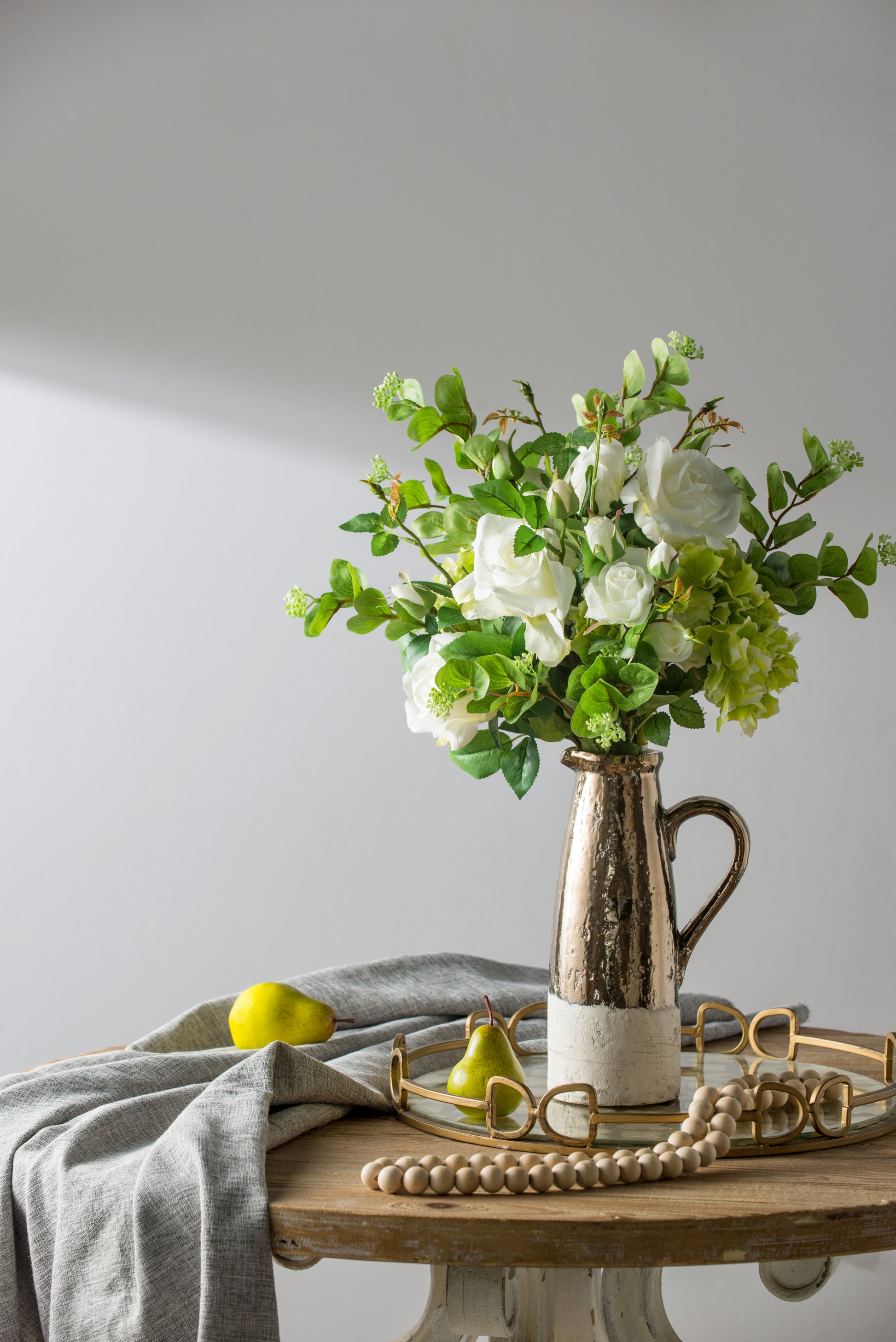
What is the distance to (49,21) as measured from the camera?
2.51m

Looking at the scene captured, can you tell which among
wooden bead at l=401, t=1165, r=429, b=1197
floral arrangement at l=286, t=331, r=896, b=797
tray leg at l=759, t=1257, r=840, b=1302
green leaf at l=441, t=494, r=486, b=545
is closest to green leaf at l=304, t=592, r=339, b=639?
floral arrangement at l=286, t=331, r=896, b=797

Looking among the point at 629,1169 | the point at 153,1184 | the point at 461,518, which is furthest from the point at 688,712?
the point at 153,1184

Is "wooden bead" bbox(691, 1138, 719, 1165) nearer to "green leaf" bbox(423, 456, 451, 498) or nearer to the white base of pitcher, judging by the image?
the white base of pitcher

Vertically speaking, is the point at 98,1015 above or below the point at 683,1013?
below

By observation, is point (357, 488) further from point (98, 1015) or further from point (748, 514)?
point (748, 514)

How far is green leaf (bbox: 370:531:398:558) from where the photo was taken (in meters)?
1.01

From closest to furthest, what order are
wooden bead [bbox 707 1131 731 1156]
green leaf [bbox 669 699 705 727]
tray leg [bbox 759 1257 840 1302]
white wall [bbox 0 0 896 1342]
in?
1. wooden bead [bbox 707 1131 731 1156]
2. green leaf [bbox 669 699 705 727]
3. tray leg [bbox 759 1257 840 1302]
4. white wall [bbox 0 0 896 1342]

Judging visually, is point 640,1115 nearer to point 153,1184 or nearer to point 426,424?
point 153,1184

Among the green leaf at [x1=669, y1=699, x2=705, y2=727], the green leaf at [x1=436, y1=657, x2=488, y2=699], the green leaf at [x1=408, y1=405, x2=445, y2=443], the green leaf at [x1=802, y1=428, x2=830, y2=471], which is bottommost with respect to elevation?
the green leaf at [x1=669, y1=699, x2=705, y2=727]

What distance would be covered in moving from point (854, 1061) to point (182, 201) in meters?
2.08

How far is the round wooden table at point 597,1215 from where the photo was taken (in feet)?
2.47

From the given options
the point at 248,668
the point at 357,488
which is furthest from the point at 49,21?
the point at 248,668

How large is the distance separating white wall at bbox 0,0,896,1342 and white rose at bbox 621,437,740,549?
1.44 metres

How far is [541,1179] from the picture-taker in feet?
2.67
